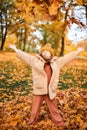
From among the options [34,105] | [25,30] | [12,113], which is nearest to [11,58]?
[25,30]

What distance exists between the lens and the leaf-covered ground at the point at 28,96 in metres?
3.89

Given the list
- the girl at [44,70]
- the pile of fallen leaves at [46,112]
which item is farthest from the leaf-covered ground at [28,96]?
the girl at [44,70]

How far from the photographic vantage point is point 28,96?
15.2 ft

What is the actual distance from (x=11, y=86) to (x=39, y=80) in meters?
Result: 1.43

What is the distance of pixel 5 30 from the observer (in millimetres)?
5887

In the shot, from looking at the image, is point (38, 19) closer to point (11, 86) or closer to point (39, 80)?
point (11, 86)

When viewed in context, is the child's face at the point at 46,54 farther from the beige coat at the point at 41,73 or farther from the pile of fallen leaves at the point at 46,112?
the pile of fallen leaves at the point at 46,112

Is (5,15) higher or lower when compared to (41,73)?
higher

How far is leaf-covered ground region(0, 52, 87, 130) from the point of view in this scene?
3895 mm

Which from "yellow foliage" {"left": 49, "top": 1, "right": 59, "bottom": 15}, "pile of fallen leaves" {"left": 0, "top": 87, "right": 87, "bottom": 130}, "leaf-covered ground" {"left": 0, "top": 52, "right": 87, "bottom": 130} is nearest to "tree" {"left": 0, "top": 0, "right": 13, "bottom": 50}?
"leaf-covered ground" {"left": 0, "top": 52, "right": 87, "bottom": 130}

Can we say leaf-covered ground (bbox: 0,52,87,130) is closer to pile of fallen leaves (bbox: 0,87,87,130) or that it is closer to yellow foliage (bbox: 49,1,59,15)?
pile of fallen leaves (bbox: 0,87,87,130)

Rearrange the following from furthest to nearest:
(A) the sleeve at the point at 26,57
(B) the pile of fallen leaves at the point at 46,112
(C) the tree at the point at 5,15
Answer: (C) the tree at the point at 5,15
(B) the pile of fallen leaves at the point at 46,112
(A) the sleeve at the point at 26,57

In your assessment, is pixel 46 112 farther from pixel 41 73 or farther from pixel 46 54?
pixel 46 54

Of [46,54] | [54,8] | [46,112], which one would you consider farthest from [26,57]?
[46,112]
